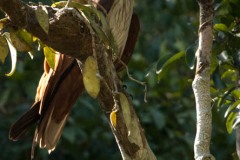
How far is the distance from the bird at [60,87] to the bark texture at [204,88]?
0.72 meters

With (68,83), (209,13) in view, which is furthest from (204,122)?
(68,83)

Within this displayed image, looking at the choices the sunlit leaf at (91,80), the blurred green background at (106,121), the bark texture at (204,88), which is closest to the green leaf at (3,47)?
the sunlit leaf at (91,80)

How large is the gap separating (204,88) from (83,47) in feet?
1.31

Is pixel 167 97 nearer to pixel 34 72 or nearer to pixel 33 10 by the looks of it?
pixel 34 72

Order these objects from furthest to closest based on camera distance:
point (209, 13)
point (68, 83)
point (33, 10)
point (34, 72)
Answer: point (34, 72) → point (68, 83) → point (209, 13) → point (33, 10)

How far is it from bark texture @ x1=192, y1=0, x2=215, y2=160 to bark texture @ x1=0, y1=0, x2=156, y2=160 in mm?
198

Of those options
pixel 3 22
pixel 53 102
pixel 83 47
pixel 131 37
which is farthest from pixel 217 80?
pixel 131 37

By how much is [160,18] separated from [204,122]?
409cm

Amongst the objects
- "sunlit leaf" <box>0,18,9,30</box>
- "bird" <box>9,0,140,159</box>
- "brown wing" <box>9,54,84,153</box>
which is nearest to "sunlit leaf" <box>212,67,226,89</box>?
"bird" <box>9,0,140,159</box>

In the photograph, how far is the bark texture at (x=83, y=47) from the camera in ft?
7.81

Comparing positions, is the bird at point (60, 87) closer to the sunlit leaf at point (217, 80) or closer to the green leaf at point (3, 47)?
the sunlit leaf at point (217, 80)

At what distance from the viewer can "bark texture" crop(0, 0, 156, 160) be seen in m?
2.38

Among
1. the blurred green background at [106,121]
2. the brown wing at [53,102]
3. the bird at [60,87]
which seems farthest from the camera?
the blurred green background at [106,121]

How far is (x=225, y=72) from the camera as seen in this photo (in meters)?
3.21
